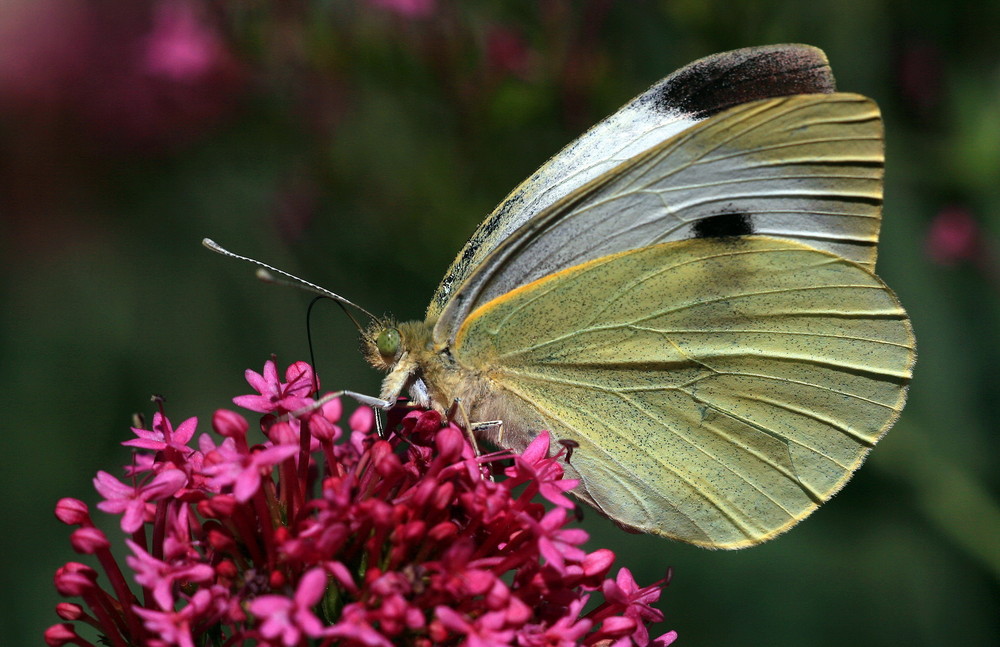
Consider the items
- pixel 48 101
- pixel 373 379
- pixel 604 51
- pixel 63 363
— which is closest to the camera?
pixel 604 51

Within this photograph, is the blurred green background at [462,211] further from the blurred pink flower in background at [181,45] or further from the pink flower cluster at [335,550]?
the pink flower cluster at [335,550]

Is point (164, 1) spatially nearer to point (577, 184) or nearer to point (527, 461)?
point (577, 184)

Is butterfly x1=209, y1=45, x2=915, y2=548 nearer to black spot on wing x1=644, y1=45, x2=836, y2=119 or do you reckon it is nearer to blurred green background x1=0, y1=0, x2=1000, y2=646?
black spot on wing x1=644, y1=45, x2=836, y2=119

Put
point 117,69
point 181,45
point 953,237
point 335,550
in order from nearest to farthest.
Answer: point 335,550 < point 953,237 < point 181,45 < point 117,69

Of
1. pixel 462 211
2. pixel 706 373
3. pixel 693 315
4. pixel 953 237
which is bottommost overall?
pixel 706 373

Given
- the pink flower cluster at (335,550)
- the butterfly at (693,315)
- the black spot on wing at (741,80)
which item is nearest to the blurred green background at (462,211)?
the black spot on wing at (741,80)

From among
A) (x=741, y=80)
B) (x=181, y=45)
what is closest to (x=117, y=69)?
(x=181, y=45)

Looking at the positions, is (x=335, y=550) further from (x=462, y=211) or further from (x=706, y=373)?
(x=462, y=211)

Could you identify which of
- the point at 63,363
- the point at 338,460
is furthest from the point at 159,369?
the point at 338,460
